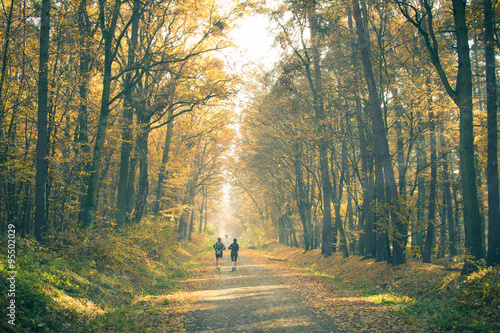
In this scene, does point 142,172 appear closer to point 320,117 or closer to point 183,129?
point 183,129

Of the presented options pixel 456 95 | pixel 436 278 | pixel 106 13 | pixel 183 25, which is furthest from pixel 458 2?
pixel 106 13

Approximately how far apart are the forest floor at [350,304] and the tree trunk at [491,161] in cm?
133

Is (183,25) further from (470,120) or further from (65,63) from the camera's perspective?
(470,120)

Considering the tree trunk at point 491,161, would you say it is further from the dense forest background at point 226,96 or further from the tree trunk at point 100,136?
the tree trunk at point 100,136

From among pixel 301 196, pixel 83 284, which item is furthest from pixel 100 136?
pixel 301 196

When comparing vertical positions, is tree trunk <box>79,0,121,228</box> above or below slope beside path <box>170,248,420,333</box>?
→ above

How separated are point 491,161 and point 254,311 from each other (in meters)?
9.01

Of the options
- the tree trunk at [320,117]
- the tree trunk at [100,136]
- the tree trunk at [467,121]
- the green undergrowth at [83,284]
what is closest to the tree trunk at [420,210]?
the tree trunk at [467,121]

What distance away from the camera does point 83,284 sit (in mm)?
8070

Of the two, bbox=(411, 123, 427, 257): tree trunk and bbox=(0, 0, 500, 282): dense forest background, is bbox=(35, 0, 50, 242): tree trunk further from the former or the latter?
bbox=(411, 123, 427, 257): tree trunk

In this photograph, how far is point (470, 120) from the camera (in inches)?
360

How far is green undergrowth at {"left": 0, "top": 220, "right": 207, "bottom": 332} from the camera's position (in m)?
5.58

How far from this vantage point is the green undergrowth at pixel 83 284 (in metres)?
5.58

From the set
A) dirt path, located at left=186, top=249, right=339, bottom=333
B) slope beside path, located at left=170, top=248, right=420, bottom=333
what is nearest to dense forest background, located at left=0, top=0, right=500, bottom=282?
slope beside path, located at left=170, top=248, right=420, bottom=333
